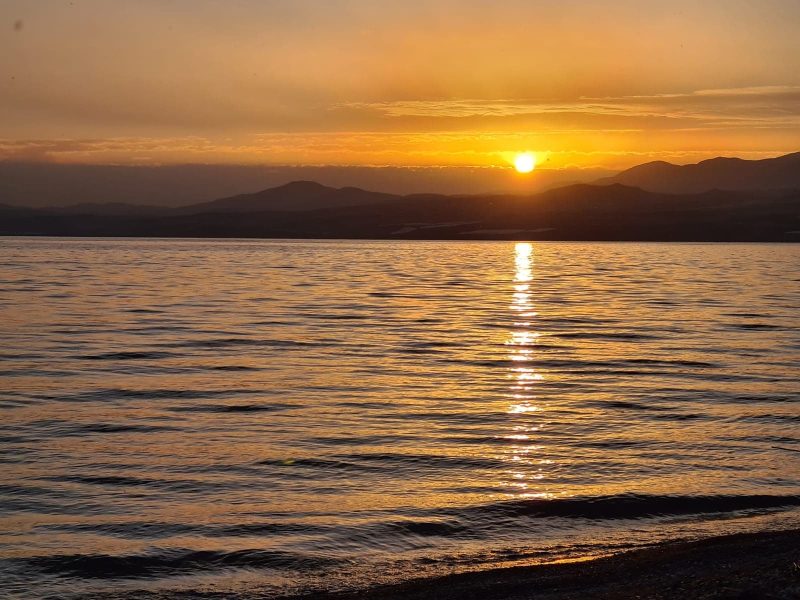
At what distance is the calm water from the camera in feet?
36.0

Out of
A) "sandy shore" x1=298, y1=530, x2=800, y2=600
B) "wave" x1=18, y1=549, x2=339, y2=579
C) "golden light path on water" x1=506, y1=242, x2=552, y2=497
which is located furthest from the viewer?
"golden light path on water" x1=506, y1=242, x2=552, y2=497

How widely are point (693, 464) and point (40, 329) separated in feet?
80.9

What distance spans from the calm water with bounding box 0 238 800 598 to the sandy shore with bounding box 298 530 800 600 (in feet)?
2.42

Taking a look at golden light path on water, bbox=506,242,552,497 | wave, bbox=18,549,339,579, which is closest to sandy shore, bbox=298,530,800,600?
wave, bbox=18,549,339,579

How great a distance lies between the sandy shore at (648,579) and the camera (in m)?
8.37

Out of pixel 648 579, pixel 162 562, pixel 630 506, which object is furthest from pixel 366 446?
pixel 648 579

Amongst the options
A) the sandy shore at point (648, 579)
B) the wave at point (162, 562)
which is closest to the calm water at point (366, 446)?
the wave at point (162, 562)

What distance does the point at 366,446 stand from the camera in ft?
52.6

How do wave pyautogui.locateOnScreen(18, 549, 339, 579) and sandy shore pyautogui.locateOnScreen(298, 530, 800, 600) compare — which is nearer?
sandy shore pyautogui.locateOnScreen(298, 530, 800, 600)

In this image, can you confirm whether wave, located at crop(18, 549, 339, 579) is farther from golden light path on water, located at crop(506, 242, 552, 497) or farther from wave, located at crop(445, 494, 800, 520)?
golden light path on water, located at crop(506, 242, 552, 497)

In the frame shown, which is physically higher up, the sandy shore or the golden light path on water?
the sandy shore

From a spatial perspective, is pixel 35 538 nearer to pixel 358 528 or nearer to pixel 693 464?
pixel 358 528

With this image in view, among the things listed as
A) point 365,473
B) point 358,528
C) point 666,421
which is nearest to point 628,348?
point 666,421

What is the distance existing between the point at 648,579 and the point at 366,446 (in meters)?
7.72
